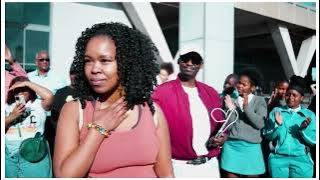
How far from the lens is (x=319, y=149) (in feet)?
10.9

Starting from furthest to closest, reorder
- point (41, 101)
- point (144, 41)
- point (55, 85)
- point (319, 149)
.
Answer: point (55, 85), point (41, 101), point (319, 149), point (144, 41)

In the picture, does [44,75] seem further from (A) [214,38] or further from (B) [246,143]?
(A) [214,38]

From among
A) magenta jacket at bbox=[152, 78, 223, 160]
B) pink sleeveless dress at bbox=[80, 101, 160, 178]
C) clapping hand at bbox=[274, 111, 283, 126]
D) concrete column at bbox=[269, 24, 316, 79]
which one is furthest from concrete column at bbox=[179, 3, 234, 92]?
concrete column at bbox=[269, 24, 316, 79]

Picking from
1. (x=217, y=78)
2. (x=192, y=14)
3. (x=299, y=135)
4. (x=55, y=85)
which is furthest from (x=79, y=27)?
(x=299, y=135)

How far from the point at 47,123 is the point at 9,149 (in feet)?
1.50

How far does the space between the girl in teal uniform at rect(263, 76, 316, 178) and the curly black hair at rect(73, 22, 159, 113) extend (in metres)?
2.58

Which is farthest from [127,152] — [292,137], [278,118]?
[292,137]

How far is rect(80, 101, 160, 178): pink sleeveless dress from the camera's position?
50.3 inches

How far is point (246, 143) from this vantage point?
393cm

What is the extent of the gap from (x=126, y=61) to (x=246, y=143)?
2.81m

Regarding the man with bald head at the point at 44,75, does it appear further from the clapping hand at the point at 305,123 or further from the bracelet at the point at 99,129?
the bracelet at the point at 99,129

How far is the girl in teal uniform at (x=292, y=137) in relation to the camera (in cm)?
372

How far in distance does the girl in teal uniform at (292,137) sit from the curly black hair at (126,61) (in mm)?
2582

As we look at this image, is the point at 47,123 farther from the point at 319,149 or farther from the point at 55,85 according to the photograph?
the point at 319,149
